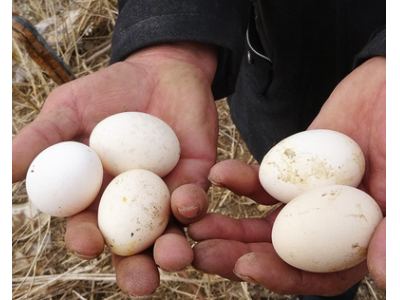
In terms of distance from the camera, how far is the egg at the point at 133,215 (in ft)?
3.40

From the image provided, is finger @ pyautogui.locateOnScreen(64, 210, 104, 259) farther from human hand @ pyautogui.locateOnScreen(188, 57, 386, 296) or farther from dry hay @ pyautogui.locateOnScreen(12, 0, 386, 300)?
dry hay @ pyautogui.locateOnScreen(12, 0, 386, 300)

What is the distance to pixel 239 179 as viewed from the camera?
1120mm

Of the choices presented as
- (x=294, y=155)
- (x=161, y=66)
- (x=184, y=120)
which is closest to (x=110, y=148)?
(x=184, y=120)

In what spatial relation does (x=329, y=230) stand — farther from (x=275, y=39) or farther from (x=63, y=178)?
(x=275, y=39)

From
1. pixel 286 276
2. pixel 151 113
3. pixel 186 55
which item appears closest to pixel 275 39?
pixel 186 55

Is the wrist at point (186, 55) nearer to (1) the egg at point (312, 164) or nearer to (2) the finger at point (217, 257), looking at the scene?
(1) the egg at point (312, 164)

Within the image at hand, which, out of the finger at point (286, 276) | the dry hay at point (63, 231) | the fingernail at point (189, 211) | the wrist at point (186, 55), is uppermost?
the wrist at point (186, 55)

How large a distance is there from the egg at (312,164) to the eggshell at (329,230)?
0.10m

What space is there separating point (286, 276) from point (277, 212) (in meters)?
0.21

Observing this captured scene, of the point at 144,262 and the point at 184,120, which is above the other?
the point at 184,120

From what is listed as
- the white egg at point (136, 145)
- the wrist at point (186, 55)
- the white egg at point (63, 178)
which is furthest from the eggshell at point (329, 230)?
the wrist at point (186, 55)

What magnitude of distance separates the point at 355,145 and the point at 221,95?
57cm

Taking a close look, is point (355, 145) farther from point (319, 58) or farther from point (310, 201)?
point (319, 58)

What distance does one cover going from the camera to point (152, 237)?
1.05 metres
